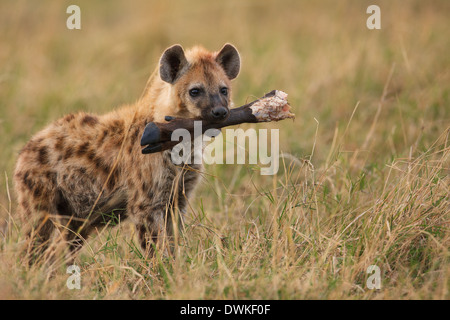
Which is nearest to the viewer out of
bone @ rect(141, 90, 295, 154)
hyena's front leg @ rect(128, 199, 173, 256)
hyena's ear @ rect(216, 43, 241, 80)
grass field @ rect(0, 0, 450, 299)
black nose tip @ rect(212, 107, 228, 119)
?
grass field @ rect(0, 0, 450, 299)

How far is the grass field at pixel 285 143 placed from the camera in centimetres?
326

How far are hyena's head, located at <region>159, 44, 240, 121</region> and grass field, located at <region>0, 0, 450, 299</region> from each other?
1.74 ft

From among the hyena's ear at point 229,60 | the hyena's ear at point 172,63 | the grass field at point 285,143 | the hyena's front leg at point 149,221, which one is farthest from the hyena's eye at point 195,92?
the hyena's front leg at point 149,221

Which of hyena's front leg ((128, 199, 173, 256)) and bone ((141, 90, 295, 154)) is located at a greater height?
bone ((141, 90, 295, 154))

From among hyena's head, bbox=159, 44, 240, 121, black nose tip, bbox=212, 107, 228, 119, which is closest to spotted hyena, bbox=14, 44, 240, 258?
hyena's head, bbox=159, 44, 240, 121

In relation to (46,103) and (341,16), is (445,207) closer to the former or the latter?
(46,103)

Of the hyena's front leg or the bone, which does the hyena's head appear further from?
the hyena's front leg

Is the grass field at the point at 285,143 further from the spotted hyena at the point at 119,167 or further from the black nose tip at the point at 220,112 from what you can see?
the black nose tip at the point at 220,112

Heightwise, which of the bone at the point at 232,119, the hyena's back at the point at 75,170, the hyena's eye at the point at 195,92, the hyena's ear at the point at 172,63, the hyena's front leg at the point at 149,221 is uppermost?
the hyena's ear at the point at 172,63

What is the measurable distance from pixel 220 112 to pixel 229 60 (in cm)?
74

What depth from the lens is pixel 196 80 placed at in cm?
393

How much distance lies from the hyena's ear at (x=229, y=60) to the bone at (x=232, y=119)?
61 cm

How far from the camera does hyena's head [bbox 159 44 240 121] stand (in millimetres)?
3841

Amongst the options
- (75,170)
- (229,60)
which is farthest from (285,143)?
(75,170)
